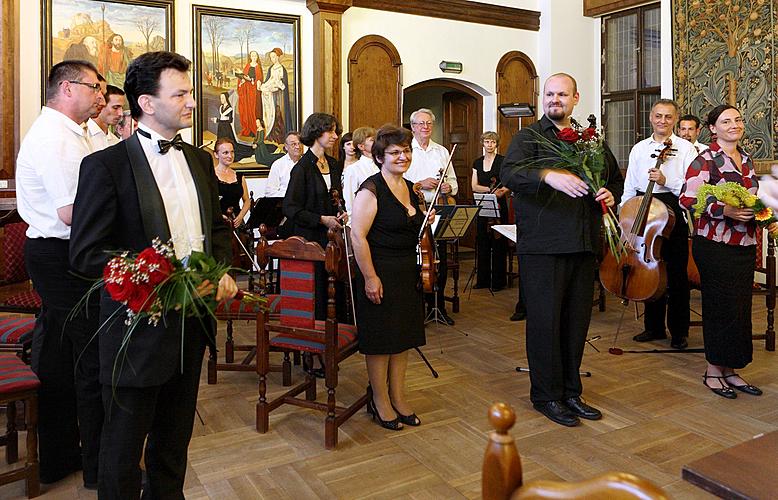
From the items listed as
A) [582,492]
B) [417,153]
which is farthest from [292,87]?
[582,492]

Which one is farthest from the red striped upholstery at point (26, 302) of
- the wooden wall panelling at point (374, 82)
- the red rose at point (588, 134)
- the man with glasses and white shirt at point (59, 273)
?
the wooden wall panelling at point (374, 82)

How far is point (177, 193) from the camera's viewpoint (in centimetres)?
212

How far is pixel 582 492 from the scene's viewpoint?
0.92 meters

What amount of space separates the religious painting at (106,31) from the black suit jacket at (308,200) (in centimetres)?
335

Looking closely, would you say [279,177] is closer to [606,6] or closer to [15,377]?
[15,377]

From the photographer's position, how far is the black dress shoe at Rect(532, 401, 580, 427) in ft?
12.1

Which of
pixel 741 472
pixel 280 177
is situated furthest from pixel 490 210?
pixel 741 472

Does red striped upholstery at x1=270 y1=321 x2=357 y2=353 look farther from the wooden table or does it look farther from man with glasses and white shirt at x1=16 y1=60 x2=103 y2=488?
the wooden table

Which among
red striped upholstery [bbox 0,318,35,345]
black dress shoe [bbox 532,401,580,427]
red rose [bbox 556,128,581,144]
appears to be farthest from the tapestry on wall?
red striped upholstery [bbox 0,318,35,345]

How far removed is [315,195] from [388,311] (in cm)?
141

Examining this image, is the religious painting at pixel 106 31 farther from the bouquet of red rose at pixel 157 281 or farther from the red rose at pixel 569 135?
the bouquet of red rose at pixel 157 281

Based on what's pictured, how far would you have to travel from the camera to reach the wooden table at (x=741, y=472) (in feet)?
3.90

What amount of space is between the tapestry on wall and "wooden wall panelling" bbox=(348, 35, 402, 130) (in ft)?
12.1

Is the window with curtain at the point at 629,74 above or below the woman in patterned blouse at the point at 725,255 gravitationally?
above
